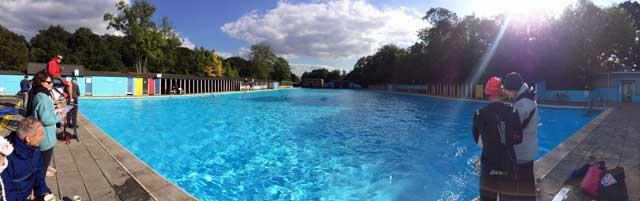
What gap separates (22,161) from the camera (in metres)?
2.28

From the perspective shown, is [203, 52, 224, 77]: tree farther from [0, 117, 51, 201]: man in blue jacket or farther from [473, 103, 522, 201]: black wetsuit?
[473, 103, 522, 201]: black wetsuit

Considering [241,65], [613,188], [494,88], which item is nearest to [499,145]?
[494,88]

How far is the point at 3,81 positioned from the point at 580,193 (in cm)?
2970

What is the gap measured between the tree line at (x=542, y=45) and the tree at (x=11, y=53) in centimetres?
5371

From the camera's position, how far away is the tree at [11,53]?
36812 millimetres

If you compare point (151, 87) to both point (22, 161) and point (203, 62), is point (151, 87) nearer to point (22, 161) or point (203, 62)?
point (203, 62)

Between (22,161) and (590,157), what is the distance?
25.8ft

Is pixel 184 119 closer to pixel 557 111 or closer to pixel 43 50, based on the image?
pixel 557 111

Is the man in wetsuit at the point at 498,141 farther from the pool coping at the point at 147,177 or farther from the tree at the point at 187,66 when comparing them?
the tree at the point at 187,66

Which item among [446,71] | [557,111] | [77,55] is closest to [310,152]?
[557,111]

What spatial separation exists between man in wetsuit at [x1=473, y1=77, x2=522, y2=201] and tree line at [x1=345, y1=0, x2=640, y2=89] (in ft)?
92.0

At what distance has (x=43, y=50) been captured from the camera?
4397 centimetres

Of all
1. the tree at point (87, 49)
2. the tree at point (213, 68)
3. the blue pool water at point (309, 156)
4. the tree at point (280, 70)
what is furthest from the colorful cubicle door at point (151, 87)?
the tree at point (280, 70)

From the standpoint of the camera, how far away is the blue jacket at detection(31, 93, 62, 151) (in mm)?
2998
